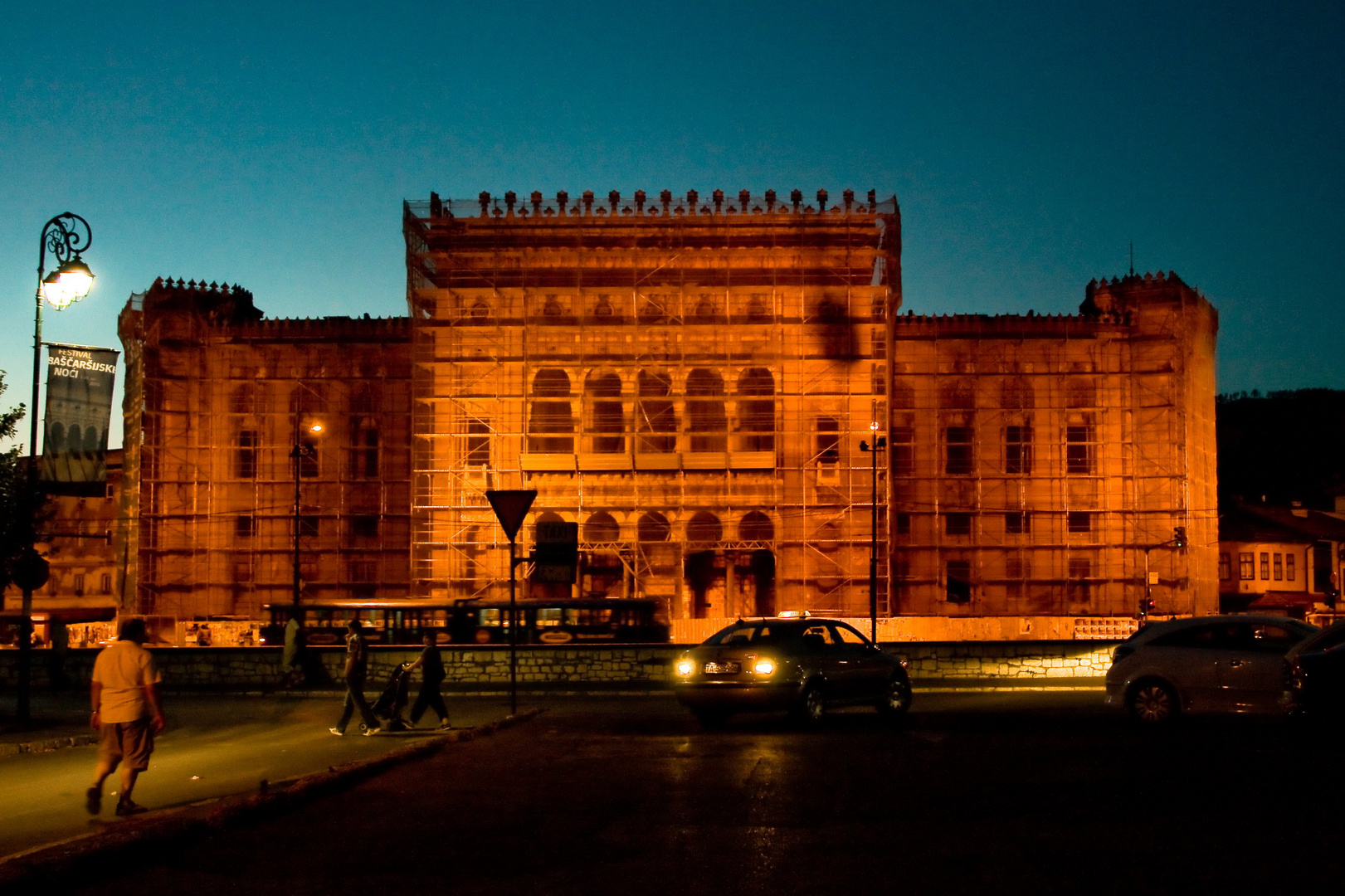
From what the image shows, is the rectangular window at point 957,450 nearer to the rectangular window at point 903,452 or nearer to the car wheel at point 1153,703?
the rectangular window at point 903,452

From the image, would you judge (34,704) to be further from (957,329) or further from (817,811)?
(957,329)

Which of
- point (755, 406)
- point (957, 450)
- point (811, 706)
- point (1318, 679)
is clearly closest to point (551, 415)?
point (755, 406)

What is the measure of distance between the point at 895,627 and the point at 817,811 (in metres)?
31.1

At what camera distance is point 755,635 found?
18.7m

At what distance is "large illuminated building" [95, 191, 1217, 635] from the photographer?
44.5 m

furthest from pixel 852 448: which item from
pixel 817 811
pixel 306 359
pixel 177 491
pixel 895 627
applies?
pixel 817 811

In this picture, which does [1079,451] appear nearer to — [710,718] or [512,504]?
[710,718]

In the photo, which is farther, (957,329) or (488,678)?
(957,329)

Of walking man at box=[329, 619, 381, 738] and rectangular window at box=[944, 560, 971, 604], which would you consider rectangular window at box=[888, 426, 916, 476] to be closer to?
rectangular window at box=[944, 560, 971, 604]

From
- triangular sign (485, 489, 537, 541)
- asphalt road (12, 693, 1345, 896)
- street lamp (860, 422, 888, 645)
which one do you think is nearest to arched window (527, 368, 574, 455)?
street lamp (860, 422, 888, 645)

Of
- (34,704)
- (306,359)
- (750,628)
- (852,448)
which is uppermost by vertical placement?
(306,359)

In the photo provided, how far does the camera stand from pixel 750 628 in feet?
62.5

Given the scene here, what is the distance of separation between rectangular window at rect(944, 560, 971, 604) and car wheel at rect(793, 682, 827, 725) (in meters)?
31.9

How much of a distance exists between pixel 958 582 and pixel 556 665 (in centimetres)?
2427
